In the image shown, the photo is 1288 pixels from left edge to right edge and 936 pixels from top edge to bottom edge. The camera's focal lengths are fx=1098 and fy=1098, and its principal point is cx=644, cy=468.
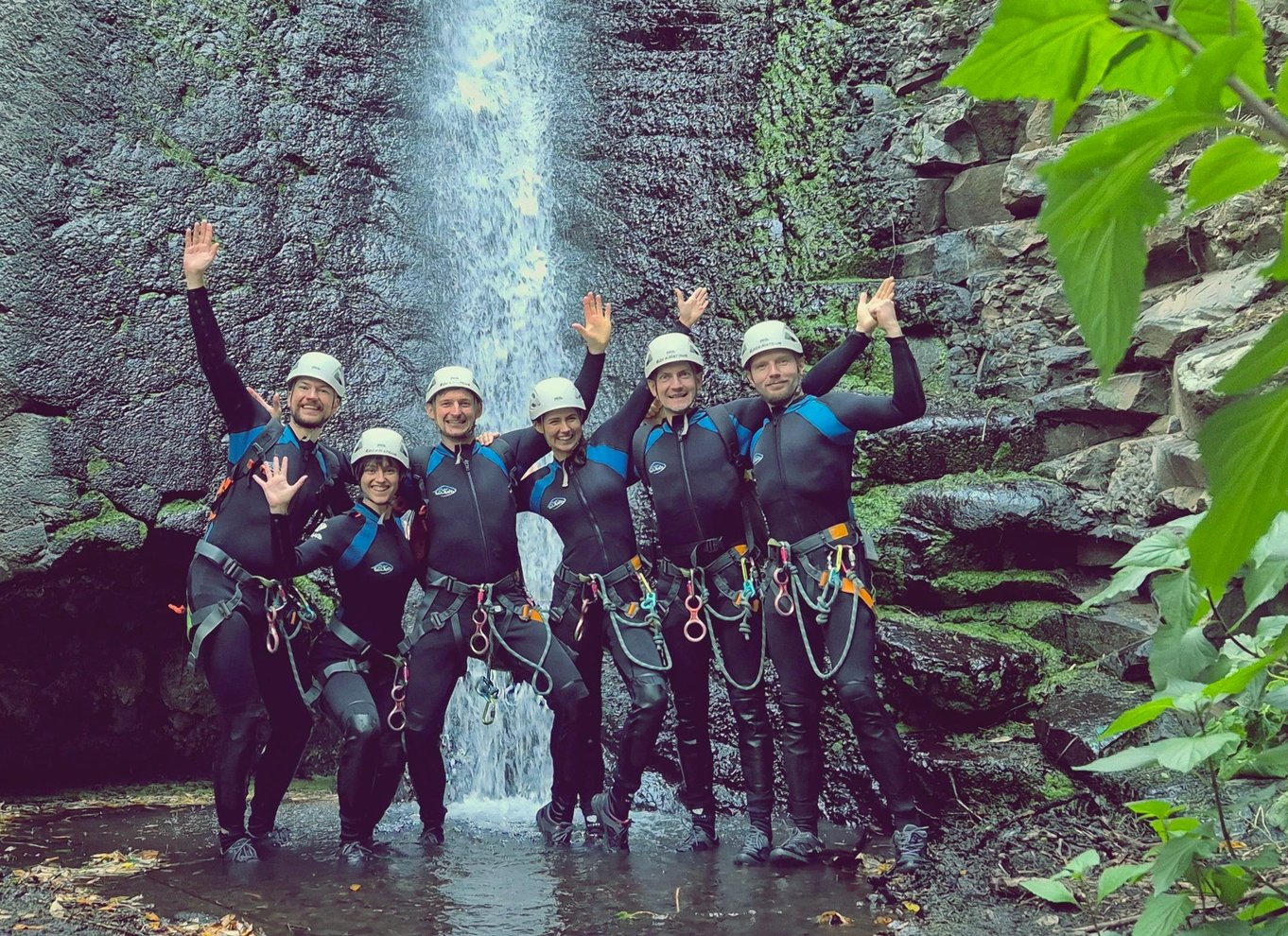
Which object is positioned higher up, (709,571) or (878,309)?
(878,309)

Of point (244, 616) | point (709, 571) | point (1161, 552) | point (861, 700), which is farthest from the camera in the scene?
point (709, 571)

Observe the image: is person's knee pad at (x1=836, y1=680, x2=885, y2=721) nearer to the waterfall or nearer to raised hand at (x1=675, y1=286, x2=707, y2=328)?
raised hand at (x1=675, y1=286, x2=707, y2=328)

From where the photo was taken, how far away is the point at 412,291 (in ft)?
27.0

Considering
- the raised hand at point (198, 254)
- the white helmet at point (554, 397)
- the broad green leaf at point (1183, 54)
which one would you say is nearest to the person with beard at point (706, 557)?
the white helmet at point (554, 397)

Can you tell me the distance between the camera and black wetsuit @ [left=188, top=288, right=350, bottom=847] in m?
5.08

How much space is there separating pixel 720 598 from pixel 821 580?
0.57 m

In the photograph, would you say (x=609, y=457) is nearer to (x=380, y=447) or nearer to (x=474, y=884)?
(x=380, y=447)

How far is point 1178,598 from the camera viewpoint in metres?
1.84

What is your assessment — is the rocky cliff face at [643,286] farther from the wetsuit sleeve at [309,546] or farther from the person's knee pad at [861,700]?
the wetsuit sleeve at [309,546]

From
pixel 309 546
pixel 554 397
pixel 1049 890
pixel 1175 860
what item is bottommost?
pixel 1049 890

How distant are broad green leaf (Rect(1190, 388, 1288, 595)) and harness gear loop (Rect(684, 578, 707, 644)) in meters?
4.67

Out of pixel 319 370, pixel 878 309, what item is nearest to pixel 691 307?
pixel 878 309

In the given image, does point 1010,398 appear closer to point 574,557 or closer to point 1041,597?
point 1041,597

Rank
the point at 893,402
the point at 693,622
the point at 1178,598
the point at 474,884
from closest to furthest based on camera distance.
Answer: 1. the point at 1178,598
2. the point at 474,884
3. the point at 893,402
4. the point at 693,622
